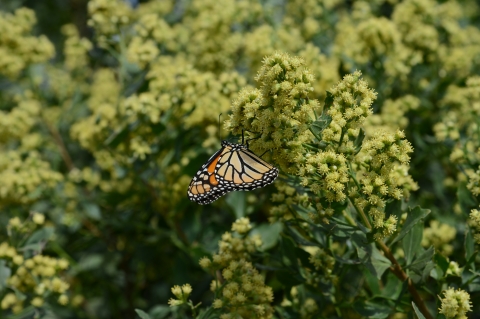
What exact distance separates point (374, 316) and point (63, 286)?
7.46 ft

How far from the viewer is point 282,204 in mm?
3160

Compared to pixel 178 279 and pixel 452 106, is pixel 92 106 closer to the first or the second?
pixel 178 279

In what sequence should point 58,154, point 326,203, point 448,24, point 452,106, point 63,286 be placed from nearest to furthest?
point 326,203 < point 63,286 < point 452,106 < point 448,24 < point 58,154

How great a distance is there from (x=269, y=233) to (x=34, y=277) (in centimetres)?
171

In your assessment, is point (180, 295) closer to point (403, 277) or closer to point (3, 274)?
point (403, 277)

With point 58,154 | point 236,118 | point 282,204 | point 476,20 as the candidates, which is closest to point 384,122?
point 282,204

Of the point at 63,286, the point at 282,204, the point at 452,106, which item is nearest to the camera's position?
the point at 282,204

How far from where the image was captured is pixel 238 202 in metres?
3.99

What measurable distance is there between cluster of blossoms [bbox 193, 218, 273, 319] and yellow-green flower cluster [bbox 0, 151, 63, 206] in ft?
7.30

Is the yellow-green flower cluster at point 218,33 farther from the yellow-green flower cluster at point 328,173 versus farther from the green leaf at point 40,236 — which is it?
the yellow-green flower cluster at point 328,173

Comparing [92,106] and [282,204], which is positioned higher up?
[92,106]

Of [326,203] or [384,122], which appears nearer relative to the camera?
[326,203]

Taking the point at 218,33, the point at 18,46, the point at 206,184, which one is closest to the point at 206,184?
the point at 206,184

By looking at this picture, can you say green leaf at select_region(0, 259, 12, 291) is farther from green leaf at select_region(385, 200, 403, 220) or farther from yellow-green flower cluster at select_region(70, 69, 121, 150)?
green leaf at select_region(385, 200, 403, 220)
